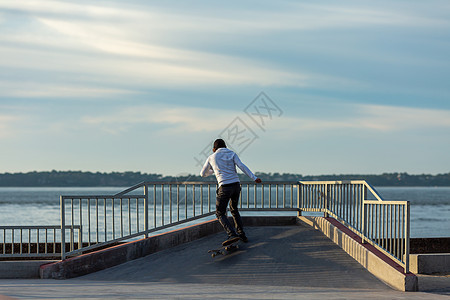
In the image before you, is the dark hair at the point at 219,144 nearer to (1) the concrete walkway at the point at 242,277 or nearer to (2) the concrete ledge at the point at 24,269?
(1) the concrete walkway at the point at 242,277

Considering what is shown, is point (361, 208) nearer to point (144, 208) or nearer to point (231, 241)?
point (231, 241)

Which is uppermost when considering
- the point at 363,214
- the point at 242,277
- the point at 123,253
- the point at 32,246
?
the point at 363,214

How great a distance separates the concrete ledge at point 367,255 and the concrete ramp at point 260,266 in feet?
0.38

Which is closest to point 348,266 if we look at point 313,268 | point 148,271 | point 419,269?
point 313,268

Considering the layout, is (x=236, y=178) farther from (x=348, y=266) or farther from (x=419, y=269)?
(x=419, y=269)

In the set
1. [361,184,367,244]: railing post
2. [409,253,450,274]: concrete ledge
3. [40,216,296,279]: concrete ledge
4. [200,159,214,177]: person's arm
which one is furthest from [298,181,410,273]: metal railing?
[200,159,214,177]: person's arm

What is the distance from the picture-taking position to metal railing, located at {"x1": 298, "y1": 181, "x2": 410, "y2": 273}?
925 centimetres

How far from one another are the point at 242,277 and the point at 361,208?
8.40 ft

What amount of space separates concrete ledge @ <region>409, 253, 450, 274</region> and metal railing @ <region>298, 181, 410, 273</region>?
646mm

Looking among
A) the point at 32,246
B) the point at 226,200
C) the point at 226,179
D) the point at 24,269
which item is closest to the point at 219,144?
the point at 226,179

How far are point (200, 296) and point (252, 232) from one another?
413 centimetres

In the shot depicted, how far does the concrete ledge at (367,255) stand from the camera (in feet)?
29.8

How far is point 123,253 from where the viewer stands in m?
11.1

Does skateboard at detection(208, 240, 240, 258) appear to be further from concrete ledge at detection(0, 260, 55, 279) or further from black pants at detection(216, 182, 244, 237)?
concrete ledge at detection(0, 260, 55, 279)
